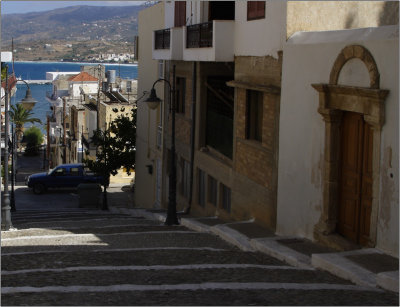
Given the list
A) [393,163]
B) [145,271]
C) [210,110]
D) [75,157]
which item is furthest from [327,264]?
[75,157]

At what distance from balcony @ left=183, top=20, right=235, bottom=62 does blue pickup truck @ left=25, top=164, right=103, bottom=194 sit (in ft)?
70.2

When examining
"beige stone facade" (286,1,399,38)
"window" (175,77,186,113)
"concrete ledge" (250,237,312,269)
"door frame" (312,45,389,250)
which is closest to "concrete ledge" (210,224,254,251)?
"concrete ledge" (250,237,312,269)

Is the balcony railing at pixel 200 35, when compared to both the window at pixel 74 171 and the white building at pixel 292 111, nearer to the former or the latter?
the white building at pixel 292 111

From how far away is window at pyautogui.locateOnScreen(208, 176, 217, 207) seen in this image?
2081 cm

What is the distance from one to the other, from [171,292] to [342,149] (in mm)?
4891

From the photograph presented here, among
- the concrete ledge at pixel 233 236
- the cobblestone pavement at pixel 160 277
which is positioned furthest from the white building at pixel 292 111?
the cobblestone pavement at pixel 160 277

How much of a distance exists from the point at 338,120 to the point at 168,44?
11.4m

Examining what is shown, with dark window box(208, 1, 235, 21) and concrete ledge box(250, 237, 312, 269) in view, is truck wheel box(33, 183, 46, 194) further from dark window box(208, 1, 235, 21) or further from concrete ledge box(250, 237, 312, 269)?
concrete ledge box(250, 237, 312, 269)

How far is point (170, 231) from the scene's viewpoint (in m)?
16.9

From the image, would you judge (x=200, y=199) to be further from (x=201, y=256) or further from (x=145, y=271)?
(x=145, y=271)

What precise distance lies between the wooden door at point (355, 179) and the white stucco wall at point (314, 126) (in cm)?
52

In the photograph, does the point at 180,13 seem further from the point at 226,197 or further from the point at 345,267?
the point at 345,267

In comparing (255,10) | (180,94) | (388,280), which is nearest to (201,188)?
(180,94)

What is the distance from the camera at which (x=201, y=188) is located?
2227 centimetres
